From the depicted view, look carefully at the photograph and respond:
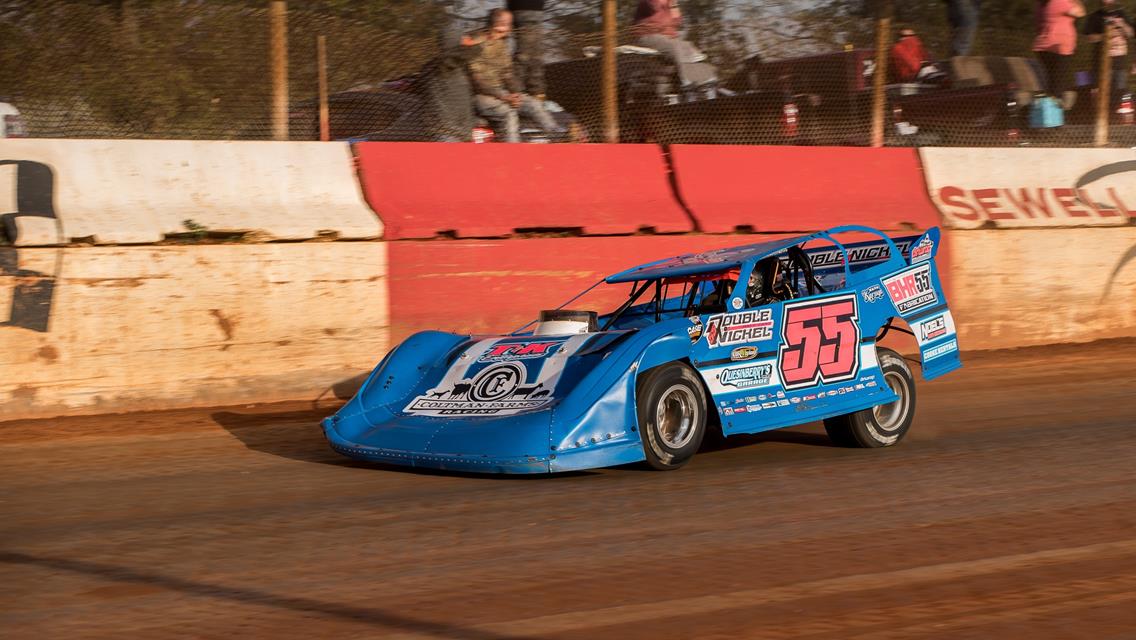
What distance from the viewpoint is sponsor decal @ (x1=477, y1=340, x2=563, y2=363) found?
717cm

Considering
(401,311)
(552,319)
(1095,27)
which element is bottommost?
(401,311)

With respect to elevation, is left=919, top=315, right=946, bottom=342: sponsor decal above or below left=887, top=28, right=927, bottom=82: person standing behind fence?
below

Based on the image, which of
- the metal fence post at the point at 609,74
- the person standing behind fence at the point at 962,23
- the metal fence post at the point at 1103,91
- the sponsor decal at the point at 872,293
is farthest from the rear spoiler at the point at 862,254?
the metal fence post at the point at 1103,91

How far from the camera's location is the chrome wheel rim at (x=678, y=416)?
22.9ft

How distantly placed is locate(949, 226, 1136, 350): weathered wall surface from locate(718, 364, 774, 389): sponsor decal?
605 centimetres

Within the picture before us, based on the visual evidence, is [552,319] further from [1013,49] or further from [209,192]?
[1013,49]

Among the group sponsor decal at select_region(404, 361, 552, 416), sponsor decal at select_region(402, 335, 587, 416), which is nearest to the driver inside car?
sponsor decal at select_region(402, 335, 587, 416)

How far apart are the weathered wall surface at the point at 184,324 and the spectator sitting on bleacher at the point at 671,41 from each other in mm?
3907

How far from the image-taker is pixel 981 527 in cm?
564

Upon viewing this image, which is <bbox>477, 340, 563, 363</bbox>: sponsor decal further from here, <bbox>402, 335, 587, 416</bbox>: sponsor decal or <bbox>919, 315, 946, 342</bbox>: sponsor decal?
<bbox>919, 315, 946, 342</bbox>: sponsor decal

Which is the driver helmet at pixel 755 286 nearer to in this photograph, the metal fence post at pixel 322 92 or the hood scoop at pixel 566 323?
the hood scoop at pixel 566 323

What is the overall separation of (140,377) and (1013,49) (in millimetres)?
10645

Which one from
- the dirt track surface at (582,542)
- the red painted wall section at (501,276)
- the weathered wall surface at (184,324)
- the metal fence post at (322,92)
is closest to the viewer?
the dirt track surface at (582,542)

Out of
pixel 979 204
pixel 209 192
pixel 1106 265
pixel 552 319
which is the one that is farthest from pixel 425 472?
pixel 1106 265
